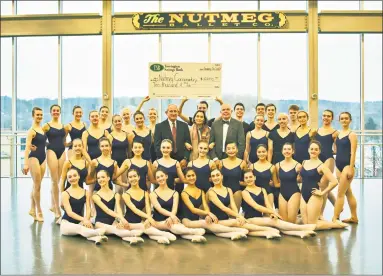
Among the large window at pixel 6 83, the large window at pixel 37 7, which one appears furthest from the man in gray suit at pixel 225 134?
the large window at pixel 6 83

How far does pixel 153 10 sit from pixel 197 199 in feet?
25.0

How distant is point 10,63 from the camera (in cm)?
1228

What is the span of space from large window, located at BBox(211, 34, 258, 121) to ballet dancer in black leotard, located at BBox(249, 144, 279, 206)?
5.92 meters

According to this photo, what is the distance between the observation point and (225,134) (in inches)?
243

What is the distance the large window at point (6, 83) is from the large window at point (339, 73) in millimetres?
8354

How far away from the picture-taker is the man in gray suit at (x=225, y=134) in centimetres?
612

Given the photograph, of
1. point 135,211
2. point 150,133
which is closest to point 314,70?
point 150,133

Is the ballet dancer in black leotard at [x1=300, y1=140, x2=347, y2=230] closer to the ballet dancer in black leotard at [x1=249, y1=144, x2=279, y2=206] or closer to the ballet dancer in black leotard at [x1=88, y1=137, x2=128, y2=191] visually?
the ballet dancer in black leotard at [x1=249, y1=144, x2=279, y2=206]

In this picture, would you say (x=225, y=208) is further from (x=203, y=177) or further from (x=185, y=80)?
(x=185, y=80)

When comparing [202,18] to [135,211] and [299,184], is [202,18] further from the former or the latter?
[135,211]

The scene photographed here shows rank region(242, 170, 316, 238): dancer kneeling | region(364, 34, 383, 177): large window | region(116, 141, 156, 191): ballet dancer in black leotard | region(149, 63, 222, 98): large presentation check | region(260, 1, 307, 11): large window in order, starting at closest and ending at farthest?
region(242, 170, 316, 238): dancer kneeling → region(116, 141, 156, 191): ballet dancer in black leotard → region(149, 63, 222, 98): large presentation check → region(260, 1, 307, 11): large window → region(364, 34, 383, 177): large window

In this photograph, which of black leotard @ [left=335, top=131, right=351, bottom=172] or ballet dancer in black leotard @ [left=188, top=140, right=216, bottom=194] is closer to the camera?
ballet dancer in black leotard @ [left=188, top=140, right=216, bottom=194]

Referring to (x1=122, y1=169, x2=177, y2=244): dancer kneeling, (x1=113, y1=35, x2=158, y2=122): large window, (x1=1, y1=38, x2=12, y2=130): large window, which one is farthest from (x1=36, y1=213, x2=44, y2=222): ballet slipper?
(x1=1, y1=38, x2=12, y2=130): large window

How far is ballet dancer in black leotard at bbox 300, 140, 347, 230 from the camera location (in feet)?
18.3
